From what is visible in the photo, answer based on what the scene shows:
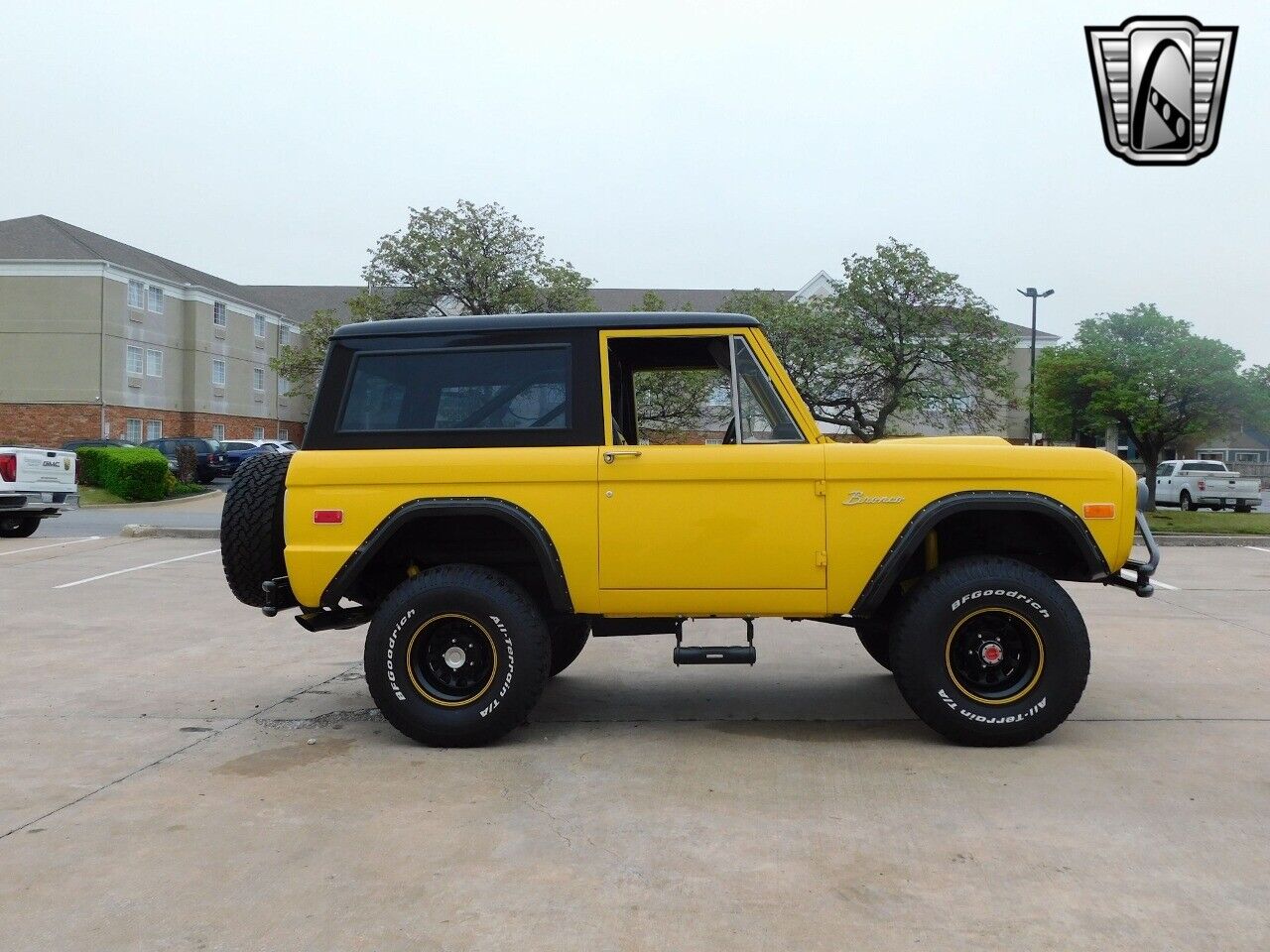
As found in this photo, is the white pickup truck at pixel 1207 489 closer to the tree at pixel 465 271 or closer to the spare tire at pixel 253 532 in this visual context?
the tree at pixel 465 271

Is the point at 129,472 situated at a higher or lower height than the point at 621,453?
lower

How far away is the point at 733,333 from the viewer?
18.8 feet

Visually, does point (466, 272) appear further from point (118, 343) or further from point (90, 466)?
point (118, 343)

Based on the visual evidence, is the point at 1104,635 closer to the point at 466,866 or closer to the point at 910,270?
the point at 466,866

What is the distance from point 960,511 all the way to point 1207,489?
2853cm

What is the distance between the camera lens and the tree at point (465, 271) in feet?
99.0

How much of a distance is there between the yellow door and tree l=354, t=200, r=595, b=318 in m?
24.8

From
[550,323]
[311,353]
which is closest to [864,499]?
[550,323]

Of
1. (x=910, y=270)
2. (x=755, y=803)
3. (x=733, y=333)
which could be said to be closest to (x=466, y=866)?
(x=755, y=803)

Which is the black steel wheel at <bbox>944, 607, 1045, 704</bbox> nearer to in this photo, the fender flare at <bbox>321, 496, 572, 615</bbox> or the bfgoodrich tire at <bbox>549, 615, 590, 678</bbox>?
the fender flare at <bbox>321, 496, 572, 615</bbox>

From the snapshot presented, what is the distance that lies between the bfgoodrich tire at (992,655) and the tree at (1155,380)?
21.7 m

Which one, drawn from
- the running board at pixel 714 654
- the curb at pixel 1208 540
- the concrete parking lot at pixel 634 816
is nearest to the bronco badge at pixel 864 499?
the running board at pixel 714 654

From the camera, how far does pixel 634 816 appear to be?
4.49 meters

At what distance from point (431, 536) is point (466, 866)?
238cm
